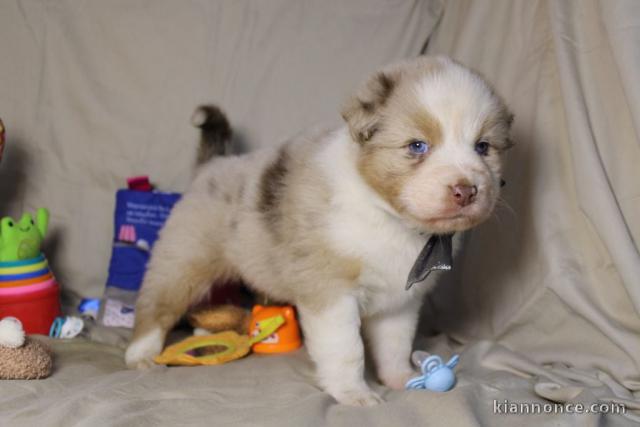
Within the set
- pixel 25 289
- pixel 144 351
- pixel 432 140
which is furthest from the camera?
pixel 25 289

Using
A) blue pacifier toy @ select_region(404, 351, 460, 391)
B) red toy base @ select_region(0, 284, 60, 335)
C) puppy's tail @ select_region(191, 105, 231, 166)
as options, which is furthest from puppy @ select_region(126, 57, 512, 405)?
red toy base @ select_region(0, 284, 60, 335)

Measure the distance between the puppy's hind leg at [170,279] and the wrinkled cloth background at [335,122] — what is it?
0.23 m

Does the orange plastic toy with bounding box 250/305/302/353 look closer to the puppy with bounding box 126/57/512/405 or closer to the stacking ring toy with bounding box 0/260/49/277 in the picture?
the puppy with bounding box 126/57/512/405

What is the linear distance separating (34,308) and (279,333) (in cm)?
121

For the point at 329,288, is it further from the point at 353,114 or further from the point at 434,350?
the point at 434,350

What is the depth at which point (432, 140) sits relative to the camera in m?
2.52

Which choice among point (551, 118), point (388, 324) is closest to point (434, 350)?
point (388, 324)

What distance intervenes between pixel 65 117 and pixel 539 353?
112 inches

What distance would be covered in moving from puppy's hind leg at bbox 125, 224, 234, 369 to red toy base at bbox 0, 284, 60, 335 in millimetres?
521

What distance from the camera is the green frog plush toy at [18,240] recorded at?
3467mm

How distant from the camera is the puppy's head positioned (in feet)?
7.95

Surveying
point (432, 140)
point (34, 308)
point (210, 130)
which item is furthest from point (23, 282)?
point (432, 140)

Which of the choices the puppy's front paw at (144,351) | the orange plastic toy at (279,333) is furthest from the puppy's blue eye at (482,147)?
the puppy's front paw at (144,351)

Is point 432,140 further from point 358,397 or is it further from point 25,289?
point 25,289
